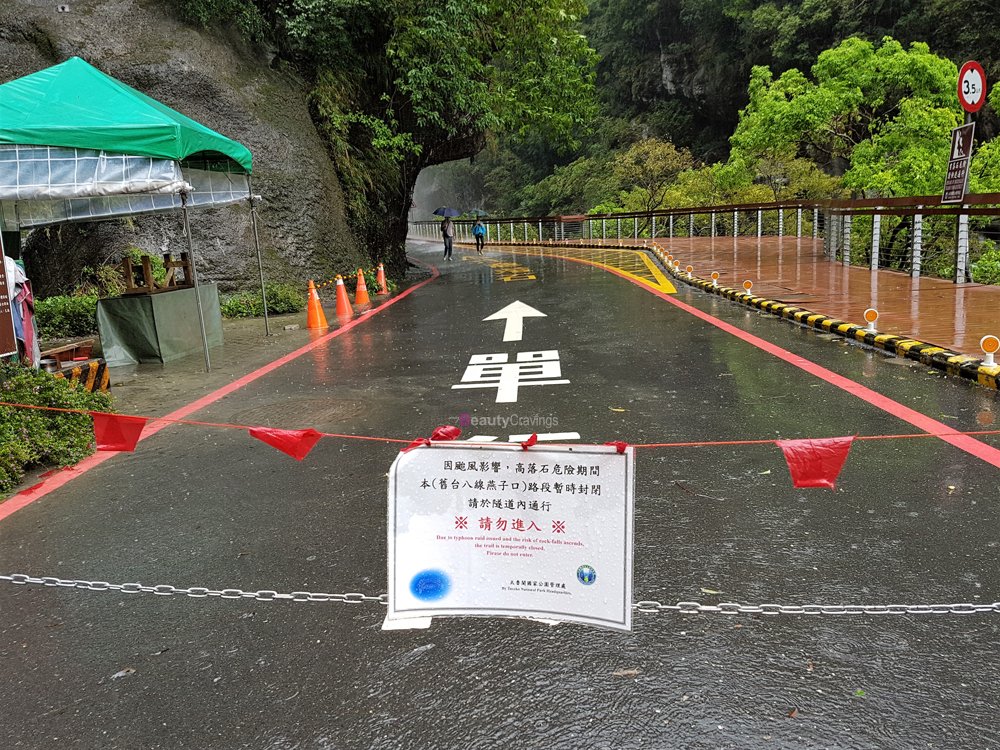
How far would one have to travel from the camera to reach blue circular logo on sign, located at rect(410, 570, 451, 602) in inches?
101

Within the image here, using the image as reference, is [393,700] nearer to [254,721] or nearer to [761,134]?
[254,721]

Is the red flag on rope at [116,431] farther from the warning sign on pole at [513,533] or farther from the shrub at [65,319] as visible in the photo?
the shrub at [65,319]

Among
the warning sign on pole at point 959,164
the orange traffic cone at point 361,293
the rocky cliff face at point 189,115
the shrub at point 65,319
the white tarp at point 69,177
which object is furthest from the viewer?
the orange traffic cone at point 361,293

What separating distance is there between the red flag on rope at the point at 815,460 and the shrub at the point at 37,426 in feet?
15.5

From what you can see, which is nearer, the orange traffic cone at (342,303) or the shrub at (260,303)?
the orange traffic cone at (342,303)

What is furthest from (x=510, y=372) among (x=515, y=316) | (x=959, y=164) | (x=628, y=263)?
(x=628, y=263)

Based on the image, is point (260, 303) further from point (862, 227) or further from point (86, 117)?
point (862, 227)

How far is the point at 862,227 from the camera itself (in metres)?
24.7

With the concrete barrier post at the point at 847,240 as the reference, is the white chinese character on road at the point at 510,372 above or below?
below

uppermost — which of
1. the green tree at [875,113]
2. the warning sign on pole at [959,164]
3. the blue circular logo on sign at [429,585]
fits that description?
the green tree at [875,113]

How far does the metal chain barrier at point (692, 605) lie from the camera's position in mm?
3055

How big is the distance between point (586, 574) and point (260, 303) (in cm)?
1359

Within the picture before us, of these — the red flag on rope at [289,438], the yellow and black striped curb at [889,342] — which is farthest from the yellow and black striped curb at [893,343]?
the red flag on rope at [289,438]

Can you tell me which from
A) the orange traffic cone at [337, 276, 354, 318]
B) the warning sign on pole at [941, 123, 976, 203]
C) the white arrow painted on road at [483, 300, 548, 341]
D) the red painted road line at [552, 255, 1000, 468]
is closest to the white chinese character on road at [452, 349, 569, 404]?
the white arrow painted on road at [483, 300, 548, 341]
